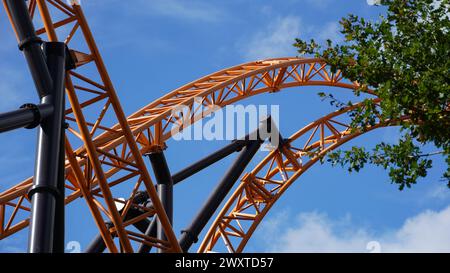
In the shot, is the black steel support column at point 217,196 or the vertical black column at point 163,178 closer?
the vertical black column at point 163,178

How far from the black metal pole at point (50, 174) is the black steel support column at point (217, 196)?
26.0 feet

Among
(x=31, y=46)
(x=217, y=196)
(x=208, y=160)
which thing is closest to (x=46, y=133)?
(x=31, y=46)

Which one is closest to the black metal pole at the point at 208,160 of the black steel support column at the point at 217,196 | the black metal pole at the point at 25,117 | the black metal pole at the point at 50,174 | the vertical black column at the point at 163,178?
the black steel support column at the point at 217,196

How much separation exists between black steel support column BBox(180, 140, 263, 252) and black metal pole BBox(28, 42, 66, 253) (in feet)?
26.0

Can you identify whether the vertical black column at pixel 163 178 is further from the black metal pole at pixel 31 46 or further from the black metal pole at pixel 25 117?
the black metal pole at pixel 25 117

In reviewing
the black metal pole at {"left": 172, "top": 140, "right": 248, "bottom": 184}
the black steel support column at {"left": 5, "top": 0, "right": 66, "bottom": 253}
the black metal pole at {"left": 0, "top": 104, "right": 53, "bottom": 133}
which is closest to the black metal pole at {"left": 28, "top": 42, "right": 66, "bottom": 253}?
the black steel support column at {"left": 5, "top": 0, "right": 66, "bottom": 253}

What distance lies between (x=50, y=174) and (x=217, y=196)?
35.9ft

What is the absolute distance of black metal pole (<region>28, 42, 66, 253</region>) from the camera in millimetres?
11188

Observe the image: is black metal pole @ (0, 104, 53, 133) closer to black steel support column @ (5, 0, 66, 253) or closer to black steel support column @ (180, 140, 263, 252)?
black steel support column @ (5, 0, 66, 253)

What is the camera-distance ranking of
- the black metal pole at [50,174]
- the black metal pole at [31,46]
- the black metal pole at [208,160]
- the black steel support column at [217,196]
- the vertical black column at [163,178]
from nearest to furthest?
the black metal pole at [50,174], the black metal pole at [31,46], the vertical black column at [163,178], the black steel support column at [217,196], the black metal pole at [208,160]

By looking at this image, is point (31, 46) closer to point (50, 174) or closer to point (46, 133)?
point (46, 133)

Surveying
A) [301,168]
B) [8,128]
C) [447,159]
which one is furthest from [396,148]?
[301,168]

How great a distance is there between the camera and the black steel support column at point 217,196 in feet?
69.2

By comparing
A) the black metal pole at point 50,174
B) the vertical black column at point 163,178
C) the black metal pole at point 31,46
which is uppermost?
the vertical black column at point 163,178
